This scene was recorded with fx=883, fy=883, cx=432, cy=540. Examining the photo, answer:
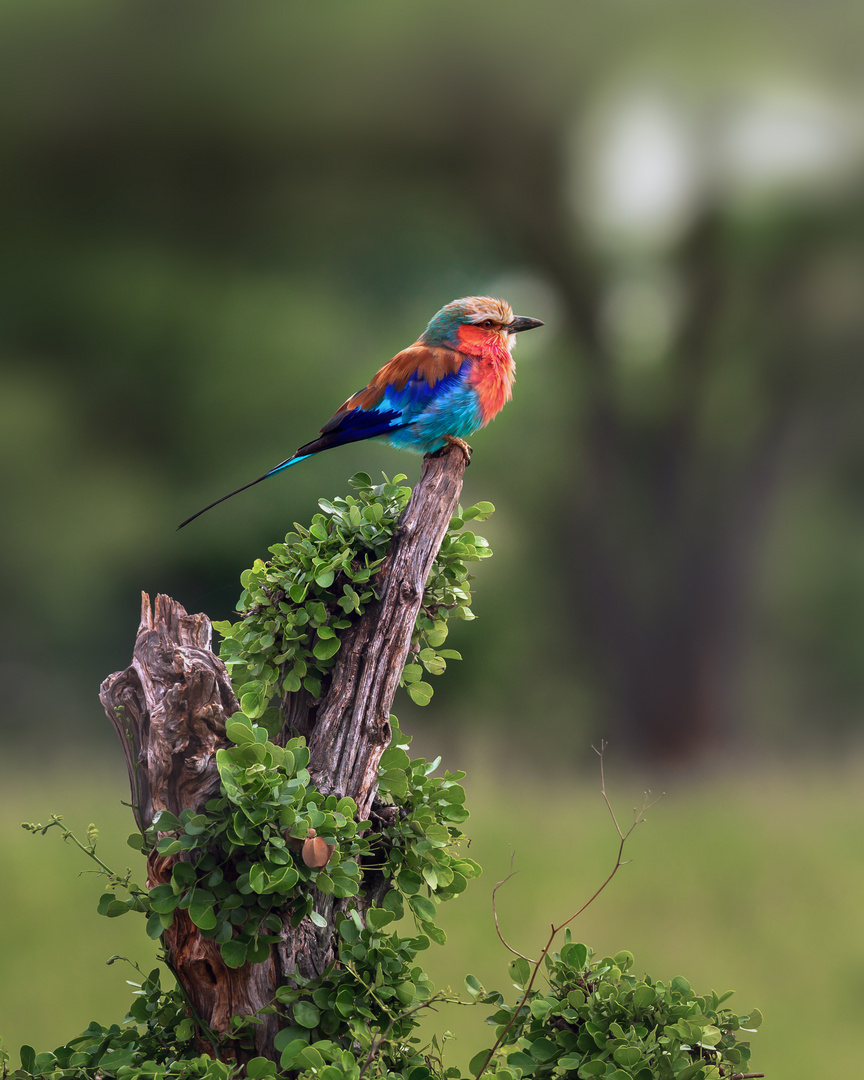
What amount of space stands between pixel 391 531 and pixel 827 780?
4.07 metres

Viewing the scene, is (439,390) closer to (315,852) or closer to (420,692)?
(420,692)

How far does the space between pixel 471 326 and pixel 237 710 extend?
1092 millimetres

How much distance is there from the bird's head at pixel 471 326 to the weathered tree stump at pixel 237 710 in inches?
17.0

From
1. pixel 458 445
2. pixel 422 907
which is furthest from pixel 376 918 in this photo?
pixel 458 445

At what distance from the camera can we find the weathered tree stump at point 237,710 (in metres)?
1.66

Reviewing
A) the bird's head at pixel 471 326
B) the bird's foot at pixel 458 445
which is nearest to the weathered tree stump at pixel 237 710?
the bird's foot at pixel 458 445

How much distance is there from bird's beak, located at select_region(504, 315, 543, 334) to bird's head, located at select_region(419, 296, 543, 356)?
0.03 metres

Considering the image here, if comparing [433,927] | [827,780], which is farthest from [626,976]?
[827,780]

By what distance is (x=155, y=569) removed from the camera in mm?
4516

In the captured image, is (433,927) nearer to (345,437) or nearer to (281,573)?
(281,573)

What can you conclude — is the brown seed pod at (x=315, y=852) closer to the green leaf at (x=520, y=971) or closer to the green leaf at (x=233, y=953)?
the green leaf at (x=233, y=953)

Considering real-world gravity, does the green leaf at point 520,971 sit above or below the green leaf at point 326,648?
below

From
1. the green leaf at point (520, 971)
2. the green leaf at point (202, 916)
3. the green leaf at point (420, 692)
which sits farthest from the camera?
the green leaf at point (420, 692)

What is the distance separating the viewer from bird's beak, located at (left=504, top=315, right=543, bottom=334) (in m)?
2.24
